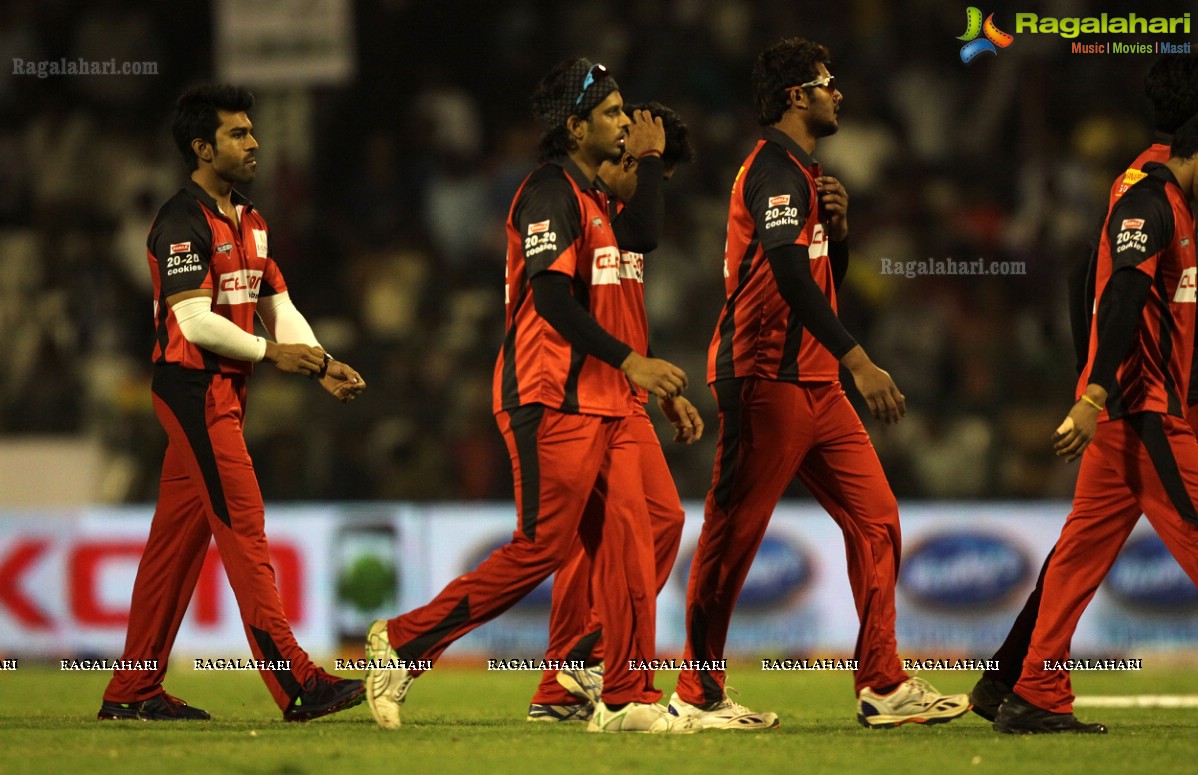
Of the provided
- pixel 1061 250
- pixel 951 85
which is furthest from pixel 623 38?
pixel 1061 250

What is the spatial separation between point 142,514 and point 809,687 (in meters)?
4.58

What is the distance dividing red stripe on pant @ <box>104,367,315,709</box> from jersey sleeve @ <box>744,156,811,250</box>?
2.24 metres

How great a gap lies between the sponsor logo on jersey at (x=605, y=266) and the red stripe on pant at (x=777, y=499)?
2.24ft

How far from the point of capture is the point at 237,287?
689 centimetres

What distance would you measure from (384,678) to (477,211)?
8.23 meters

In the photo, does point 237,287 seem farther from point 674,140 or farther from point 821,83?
point 821,83

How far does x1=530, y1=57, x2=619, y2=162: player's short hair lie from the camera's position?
6.38 metres

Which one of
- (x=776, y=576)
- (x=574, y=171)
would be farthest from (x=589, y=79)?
(x=776, y=576)

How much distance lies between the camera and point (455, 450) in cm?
1223

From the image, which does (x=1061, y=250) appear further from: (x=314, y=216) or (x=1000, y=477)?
(x=314, y=216)

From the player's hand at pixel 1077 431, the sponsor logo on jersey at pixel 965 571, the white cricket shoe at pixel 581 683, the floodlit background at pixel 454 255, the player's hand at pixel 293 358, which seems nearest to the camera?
the player's hand at pixel 1077 431

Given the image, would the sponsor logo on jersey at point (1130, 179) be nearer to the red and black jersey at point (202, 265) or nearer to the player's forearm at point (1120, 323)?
the player's forearm at point (1120, 323)

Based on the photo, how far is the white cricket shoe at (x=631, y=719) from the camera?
620 centimetres

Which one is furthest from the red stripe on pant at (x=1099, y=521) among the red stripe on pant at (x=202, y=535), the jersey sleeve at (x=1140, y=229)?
the red stripe on pant at (x=202, y=535)
